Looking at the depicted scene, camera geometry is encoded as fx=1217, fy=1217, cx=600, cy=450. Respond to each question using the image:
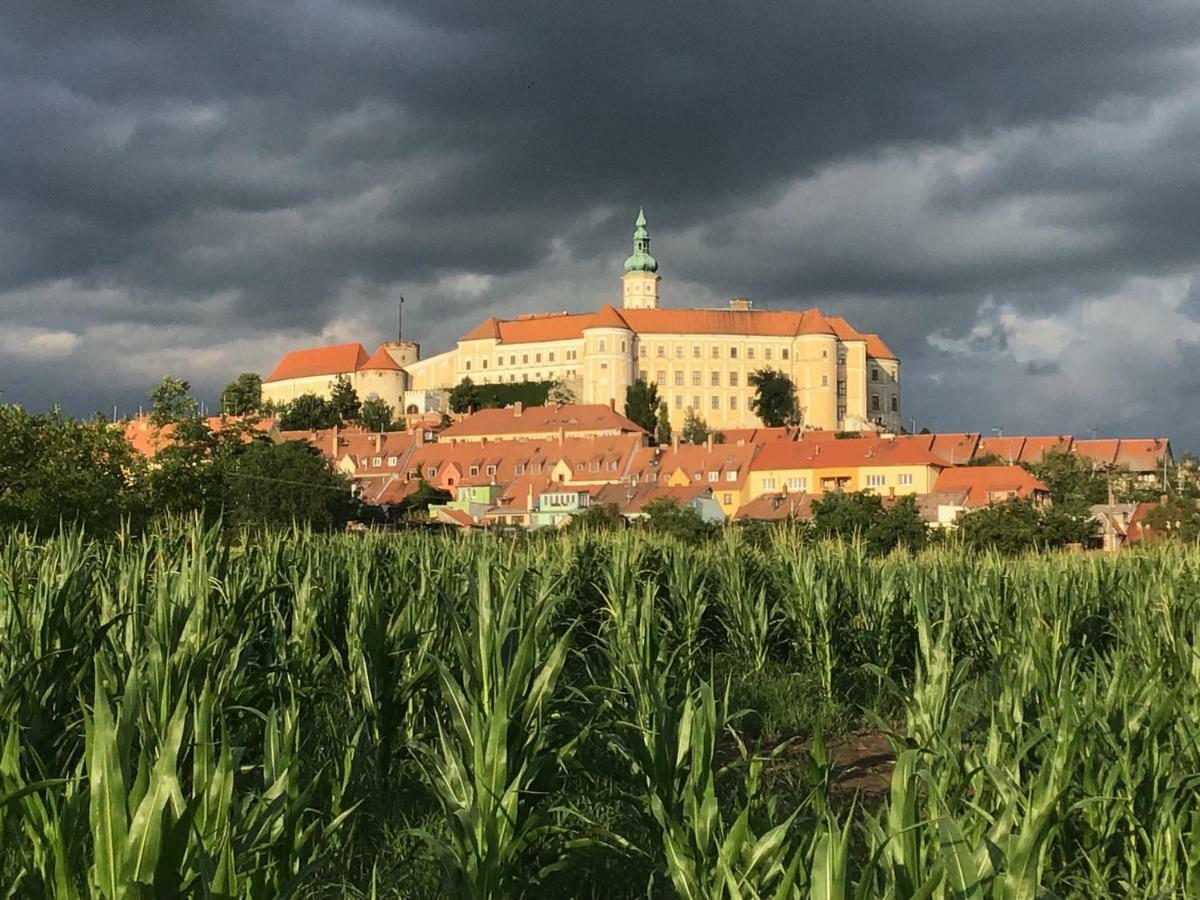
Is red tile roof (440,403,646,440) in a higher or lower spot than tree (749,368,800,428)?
lower

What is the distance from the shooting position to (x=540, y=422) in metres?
116

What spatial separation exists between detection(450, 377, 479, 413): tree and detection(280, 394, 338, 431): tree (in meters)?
13.5

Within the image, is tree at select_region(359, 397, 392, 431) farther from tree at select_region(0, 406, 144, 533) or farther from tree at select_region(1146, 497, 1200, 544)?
tree at select_region(0, 406, 144, 533)

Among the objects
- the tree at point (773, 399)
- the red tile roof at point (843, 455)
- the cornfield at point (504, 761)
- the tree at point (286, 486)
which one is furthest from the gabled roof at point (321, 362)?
the cornfield at point (504, 761)

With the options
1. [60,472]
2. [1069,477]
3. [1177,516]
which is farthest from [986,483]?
[60,472]

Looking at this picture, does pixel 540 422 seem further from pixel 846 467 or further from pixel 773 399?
pixel 846 467

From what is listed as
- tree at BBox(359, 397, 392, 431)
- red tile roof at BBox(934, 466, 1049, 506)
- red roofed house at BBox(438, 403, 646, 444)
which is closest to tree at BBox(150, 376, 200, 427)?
red tile roof at BBox(934, 466, 1049, 506)

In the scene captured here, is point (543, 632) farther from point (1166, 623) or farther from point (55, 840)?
point (1166, 623)

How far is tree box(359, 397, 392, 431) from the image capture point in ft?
437

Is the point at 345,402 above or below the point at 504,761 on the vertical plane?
above

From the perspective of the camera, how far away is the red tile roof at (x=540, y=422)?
4510 inches

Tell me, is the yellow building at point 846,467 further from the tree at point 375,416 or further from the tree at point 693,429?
the tree at point 375,416

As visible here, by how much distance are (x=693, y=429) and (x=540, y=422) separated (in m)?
21.9

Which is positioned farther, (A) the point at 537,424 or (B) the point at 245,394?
(B) the point at 245,394
